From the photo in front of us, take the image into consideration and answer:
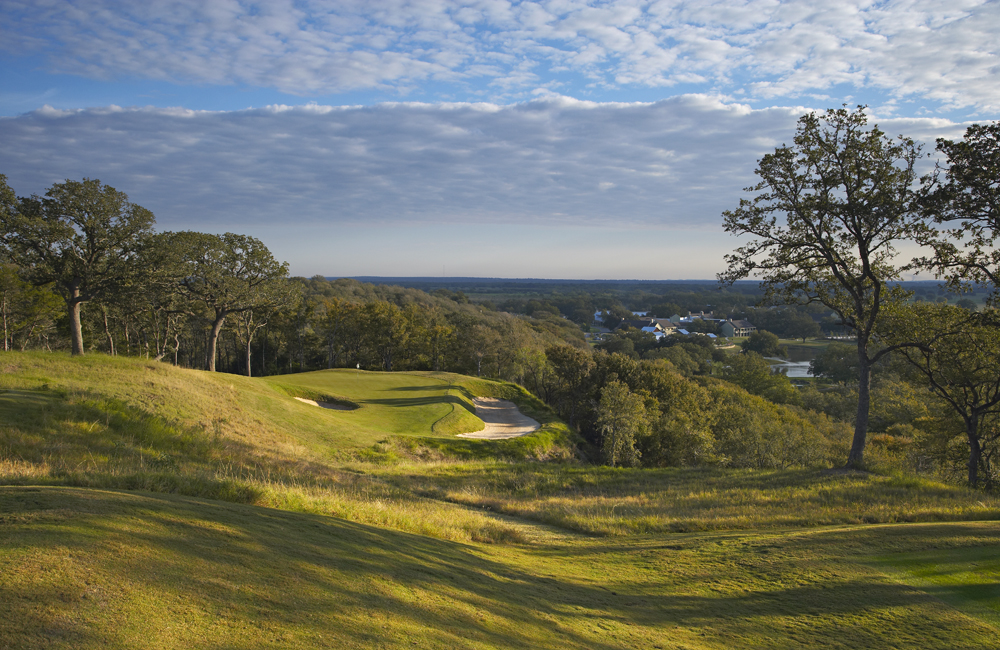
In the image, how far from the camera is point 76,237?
2358 cm

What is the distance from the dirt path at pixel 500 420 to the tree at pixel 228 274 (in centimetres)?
1654

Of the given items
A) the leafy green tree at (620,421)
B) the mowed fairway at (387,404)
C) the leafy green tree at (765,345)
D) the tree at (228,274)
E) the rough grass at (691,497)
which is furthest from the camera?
the leafy green tree at (765,345)

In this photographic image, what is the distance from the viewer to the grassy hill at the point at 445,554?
3.41 m

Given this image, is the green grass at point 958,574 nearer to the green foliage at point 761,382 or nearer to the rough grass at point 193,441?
the rough grass at point 193,441

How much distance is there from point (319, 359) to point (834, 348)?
88270 millimetres

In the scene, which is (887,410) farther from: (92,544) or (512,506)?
(92,544)

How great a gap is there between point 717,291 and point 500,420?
21493mm

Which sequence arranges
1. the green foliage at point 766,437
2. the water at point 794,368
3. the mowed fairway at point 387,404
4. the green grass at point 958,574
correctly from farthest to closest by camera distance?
the water at point 794,368
the green foliage at point 766,437
the mowed fairway at point 387,404
the green grass at point 958,574

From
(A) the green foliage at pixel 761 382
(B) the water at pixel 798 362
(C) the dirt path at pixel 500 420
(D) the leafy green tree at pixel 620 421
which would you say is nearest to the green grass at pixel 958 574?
(C) the dirt path at pixel 500 420

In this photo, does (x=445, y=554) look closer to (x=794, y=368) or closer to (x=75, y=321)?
(x=75, y=321)

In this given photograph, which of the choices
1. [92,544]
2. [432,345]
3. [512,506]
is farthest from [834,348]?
[92,544]

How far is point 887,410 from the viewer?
3584 centimetres

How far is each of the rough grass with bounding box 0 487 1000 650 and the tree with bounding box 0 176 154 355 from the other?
24.1 meters

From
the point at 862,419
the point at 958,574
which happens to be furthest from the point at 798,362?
the point at 958,574
